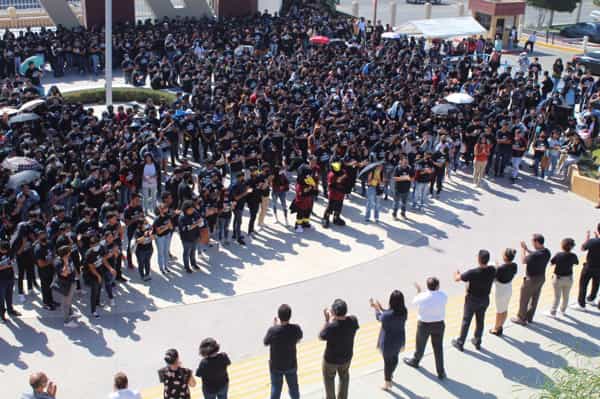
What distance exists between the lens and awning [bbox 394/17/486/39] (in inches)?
1227

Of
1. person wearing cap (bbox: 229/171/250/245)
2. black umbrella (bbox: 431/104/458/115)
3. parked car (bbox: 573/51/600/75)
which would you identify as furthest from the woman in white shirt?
parked car (bbox: 573/51/600/75)

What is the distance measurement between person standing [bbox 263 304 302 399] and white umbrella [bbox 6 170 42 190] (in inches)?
275

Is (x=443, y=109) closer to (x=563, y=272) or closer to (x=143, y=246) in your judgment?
(x=563, y=272)

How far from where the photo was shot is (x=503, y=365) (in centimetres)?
1105

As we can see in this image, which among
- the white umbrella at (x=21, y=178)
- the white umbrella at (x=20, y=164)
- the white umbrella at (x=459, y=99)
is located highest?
the white umbrella at (x=459, y=99)

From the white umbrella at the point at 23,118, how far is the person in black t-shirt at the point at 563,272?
39.0ft

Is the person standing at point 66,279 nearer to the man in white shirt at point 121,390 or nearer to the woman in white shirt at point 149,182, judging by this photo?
the woman in white shirt at point 149,182

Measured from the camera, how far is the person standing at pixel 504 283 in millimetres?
11238

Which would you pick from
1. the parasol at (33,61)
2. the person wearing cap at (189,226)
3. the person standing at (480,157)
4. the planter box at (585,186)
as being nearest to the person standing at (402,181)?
the person standing at (480,157)

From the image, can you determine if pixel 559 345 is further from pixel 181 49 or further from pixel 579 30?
pixel 579 30

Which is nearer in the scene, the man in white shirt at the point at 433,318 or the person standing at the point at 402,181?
the man in white shirt at the point at 433,318

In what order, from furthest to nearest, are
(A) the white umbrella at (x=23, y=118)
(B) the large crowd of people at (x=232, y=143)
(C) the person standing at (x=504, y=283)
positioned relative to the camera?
(A) the white umbrella at (x=23, y=118) → (B) the large crowd of people at (x=232, y=143) → (C) the person standing at (x=504, y=283)

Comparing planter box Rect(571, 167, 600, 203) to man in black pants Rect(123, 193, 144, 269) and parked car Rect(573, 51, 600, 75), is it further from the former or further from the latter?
parked car Rect(573, 51, 600, 75)

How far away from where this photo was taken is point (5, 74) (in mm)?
26500
